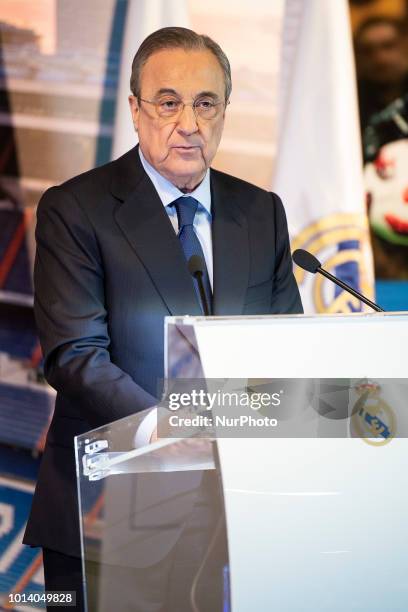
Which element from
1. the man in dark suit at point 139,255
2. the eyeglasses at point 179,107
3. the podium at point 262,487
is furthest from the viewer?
the eyeglasses at point 179,107

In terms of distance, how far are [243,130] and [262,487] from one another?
230 cm

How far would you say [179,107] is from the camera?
1.72 meters

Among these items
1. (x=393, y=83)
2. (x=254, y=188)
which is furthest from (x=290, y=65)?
(x=254, y=188)

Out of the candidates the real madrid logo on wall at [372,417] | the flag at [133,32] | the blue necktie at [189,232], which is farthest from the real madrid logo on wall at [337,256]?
the real madrid logo on wall at [372,417]

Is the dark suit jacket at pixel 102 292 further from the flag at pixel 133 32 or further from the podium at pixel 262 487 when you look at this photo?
the flag at pixel 133 32

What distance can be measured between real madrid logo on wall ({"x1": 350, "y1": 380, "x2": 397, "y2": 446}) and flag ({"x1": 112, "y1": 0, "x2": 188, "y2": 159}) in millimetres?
2075

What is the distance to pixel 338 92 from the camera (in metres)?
3.13

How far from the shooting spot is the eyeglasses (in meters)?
1.72

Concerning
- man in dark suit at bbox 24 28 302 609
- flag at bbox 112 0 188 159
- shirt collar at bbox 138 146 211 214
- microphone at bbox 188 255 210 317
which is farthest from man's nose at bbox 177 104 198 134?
flag at bbox 112 0 188 159

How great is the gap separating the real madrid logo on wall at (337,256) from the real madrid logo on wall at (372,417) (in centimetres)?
193

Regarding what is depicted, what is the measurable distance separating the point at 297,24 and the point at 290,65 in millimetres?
170

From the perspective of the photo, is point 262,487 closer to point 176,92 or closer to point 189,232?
point 189,232

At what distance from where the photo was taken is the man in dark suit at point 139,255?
1616mm

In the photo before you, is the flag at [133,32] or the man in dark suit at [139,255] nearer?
the man in dark suit at [139,255]
